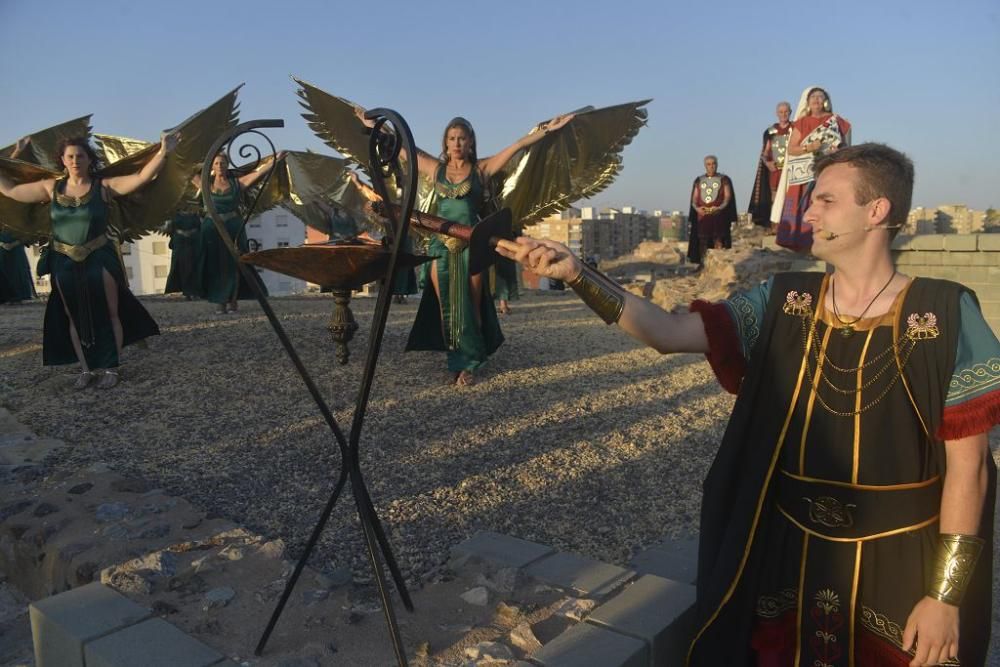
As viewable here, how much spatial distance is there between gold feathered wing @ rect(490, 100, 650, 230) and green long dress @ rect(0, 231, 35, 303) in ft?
28.5

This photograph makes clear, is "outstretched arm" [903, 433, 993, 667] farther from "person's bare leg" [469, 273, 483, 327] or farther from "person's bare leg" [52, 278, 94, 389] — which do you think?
"person's bare leg" [52, 278, 94, 389]

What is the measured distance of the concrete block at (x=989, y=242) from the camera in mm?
7071

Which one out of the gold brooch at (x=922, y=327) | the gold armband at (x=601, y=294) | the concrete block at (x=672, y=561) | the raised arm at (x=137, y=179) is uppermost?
the raised arm at (x=137, y=179)

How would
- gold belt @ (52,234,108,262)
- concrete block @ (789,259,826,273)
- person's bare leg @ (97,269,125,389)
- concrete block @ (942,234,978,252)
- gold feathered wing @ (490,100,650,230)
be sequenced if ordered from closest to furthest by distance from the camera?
gold belt @ (52,234,108,262)
person's bare leg @ (97,269,125,389)
gold feathered wing @ (490,100,650,230)
concrete block @ (942,234,978,252)
concrete block @ (789,259,826,273)

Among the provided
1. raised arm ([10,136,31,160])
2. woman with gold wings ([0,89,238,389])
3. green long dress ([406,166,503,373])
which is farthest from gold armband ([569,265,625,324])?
raised arm ([10,136,31,160])

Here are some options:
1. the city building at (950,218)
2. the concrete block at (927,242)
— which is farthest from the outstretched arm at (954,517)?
the city building at (950,218)

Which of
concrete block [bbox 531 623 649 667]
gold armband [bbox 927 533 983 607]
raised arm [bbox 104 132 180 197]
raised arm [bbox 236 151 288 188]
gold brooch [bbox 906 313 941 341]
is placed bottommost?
concrete block [bbox 531 623 649 667]

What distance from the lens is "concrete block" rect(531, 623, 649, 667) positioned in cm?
195

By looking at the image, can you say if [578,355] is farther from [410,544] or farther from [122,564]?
[122,564]

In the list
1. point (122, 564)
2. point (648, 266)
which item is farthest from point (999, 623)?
point (648, 266)

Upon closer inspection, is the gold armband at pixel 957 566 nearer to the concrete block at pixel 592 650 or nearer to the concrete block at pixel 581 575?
the concrete block at pixel 592 650

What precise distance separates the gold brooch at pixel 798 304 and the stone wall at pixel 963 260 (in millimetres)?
6322

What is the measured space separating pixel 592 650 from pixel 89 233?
5.09m

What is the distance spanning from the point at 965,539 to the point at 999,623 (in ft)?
4.70
